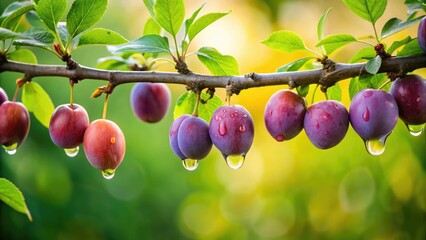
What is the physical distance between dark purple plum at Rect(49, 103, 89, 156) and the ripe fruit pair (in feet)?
0.54

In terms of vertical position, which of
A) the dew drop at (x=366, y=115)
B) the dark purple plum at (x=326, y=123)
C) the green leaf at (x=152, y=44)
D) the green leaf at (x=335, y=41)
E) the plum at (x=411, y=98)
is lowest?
the dark purple plum at (x=326, y=123)

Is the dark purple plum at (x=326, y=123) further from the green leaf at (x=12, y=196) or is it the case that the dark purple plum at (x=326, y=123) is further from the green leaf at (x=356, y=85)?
the green leaf at (x=12, y=196)

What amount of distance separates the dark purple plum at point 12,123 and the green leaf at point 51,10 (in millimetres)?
172

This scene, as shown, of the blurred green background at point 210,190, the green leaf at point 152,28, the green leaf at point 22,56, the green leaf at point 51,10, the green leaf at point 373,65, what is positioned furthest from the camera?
the blurred green background at point 210,190

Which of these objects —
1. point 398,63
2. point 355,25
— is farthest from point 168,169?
point 398,63

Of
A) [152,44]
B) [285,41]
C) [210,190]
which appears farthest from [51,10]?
[210,190]

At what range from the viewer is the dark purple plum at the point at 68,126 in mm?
900

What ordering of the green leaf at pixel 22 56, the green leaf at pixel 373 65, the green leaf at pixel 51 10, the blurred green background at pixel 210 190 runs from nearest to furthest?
the green leaf at pixel 373 65 → the green leaf at pixel 51 10 → the green leaf at pixel 22 56 → the blurred green background at pixel 210 190

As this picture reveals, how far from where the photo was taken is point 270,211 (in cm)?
304

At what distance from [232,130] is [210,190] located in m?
2.35

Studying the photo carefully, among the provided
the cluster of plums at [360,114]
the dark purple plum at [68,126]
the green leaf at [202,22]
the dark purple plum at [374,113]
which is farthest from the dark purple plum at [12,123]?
the dark purple plum at [374,113]

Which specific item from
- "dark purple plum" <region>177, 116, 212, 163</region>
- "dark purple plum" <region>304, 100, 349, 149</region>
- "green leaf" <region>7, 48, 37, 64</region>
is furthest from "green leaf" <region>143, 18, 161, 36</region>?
"dark purple plum" <region>304, 100, 349, 149</region>

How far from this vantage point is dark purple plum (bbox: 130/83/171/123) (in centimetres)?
118

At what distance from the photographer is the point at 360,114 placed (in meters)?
0.78
